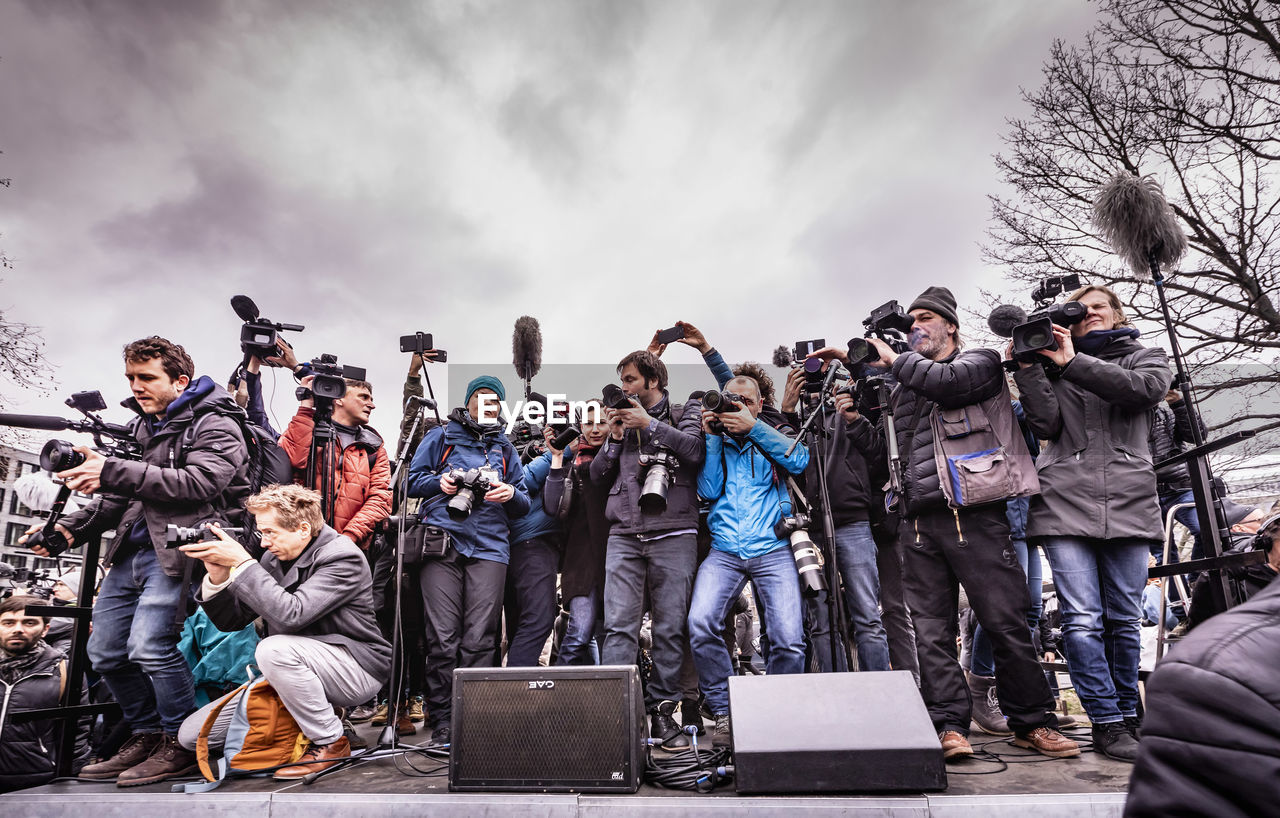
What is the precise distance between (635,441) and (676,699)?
1.44 meters

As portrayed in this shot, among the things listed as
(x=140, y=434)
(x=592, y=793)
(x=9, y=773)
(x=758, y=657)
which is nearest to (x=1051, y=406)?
(x=592, y=793)

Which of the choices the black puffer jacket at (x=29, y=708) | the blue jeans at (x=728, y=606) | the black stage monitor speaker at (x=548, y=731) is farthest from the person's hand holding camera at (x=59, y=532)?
the blue jeans at (x=728, y=606)

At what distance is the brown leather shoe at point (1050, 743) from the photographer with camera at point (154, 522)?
150 inches

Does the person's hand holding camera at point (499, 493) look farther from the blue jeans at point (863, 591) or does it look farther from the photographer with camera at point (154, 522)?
the blue jeans at point (863, 591)

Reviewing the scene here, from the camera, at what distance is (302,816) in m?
2.62

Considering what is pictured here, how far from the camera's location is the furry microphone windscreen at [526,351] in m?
10.4

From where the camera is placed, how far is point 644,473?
13.1 feet

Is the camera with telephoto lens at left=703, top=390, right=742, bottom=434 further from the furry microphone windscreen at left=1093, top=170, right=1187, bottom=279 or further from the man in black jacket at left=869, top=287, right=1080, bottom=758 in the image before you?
the furry microphone windscreen at left=1093, top=170, right=1187, bottom=279

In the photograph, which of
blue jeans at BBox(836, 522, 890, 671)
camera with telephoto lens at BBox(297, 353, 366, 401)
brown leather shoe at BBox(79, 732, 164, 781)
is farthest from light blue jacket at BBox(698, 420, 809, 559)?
brown leather shoe at BBox(79, 732, 164, 781)

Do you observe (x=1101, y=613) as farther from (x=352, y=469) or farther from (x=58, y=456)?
(x=58, y=456)

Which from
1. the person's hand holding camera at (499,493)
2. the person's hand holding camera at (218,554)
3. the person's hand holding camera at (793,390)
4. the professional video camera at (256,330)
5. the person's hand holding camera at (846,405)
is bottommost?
the person's hand holding camera at (218,554)

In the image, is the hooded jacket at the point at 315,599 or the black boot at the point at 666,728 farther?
the black boot at the point at 666,728

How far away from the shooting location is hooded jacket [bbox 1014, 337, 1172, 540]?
10.1 feet

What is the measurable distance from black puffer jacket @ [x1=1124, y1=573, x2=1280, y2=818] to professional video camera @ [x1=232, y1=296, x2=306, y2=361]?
186 inches
